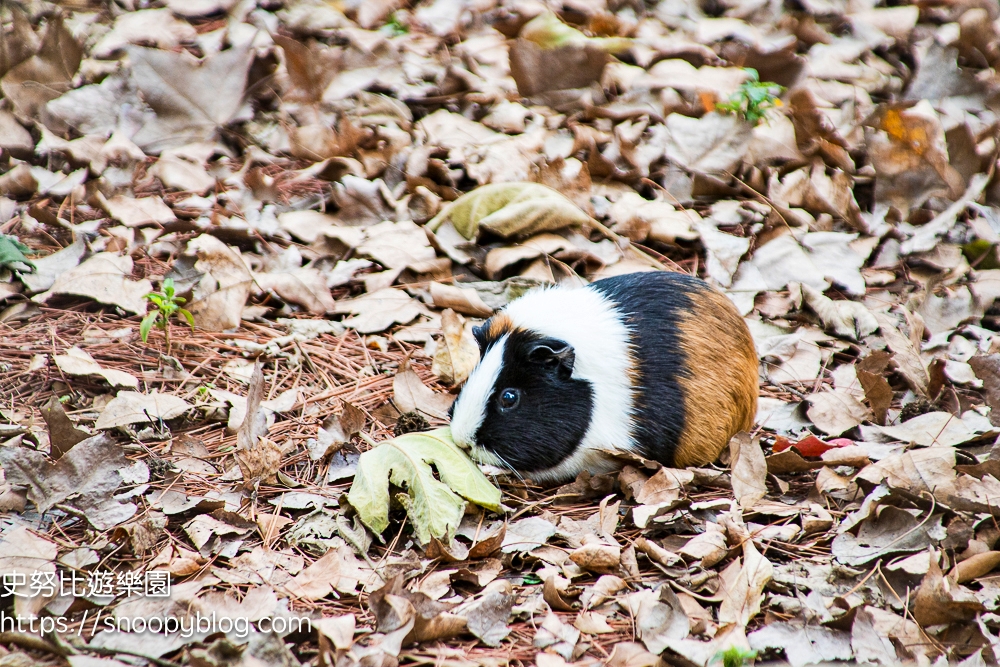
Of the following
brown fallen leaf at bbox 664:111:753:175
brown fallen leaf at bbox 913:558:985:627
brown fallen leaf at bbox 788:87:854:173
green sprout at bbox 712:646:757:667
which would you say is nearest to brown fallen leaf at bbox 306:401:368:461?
green sprout at bbox 712:646:757:667

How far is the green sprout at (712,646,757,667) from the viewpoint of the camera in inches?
87.4

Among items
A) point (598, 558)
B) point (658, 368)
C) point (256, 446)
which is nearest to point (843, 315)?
point (658, 368)

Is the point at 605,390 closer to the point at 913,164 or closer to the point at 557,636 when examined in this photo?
the point at 557,636

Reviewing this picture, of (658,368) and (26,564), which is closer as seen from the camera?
(26,564)

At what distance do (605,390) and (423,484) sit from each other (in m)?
0.91

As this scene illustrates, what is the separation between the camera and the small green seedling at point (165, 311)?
3.54 metres

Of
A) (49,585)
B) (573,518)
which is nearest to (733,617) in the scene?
(573,518)

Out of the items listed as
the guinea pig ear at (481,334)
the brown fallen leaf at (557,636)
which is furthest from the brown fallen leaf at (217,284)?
A: the brown fallen leaf at (557,636)

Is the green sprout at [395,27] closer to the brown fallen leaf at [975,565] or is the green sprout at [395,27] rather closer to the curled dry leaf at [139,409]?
the curled dry leaf at [139,409]

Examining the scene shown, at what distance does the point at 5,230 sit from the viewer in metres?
4.41

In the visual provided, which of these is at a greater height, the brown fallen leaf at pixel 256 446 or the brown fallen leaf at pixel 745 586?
the brown fallen leaf at pixel 745 586

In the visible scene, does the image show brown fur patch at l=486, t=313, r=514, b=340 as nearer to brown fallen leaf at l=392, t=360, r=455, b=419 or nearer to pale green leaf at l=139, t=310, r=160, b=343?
brown fallen leaf at l=392, t=360, r=455, b=419

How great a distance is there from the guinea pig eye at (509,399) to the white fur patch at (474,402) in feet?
0.26

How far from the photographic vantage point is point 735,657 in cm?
222
